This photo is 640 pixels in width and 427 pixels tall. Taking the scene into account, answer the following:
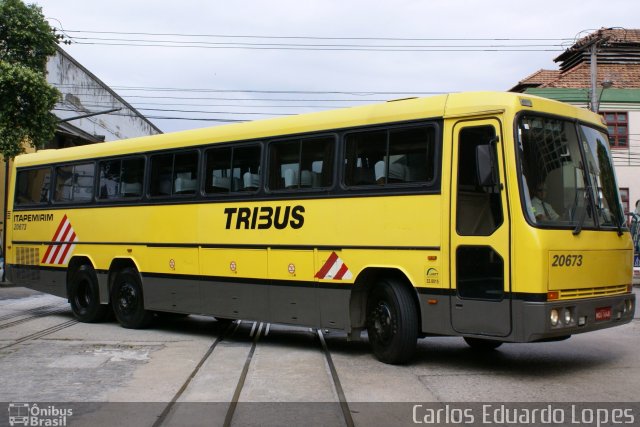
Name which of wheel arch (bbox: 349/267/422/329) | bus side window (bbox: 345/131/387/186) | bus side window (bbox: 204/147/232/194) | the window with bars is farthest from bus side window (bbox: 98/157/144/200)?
the window with bars

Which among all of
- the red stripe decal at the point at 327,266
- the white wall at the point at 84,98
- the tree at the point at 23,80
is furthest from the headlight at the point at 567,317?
the white wall at the point at 84,98

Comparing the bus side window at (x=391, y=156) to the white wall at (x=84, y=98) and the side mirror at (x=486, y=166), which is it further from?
the white wall at (x=84, y=98)

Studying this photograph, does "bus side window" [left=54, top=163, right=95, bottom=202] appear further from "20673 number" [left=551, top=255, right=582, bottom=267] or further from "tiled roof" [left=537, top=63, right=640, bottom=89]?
"tiled roof" [left=537, top=63, right=640, bottom=89]

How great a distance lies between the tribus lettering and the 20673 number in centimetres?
328

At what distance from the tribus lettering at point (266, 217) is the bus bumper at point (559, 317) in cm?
320

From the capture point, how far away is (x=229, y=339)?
34.4 feet

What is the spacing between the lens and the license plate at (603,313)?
24.0 ft

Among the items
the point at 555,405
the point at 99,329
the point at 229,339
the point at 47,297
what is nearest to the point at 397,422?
the point at 555,405

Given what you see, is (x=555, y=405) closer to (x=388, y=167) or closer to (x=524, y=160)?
(x=524, y=160)

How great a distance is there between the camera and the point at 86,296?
1265 cm

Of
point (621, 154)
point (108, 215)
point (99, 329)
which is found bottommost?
point (99, 329)

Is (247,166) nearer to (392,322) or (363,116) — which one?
(363,116)

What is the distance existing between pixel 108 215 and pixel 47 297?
7341mm

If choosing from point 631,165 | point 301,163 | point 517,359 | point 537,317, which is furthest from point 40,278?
point 631,165
